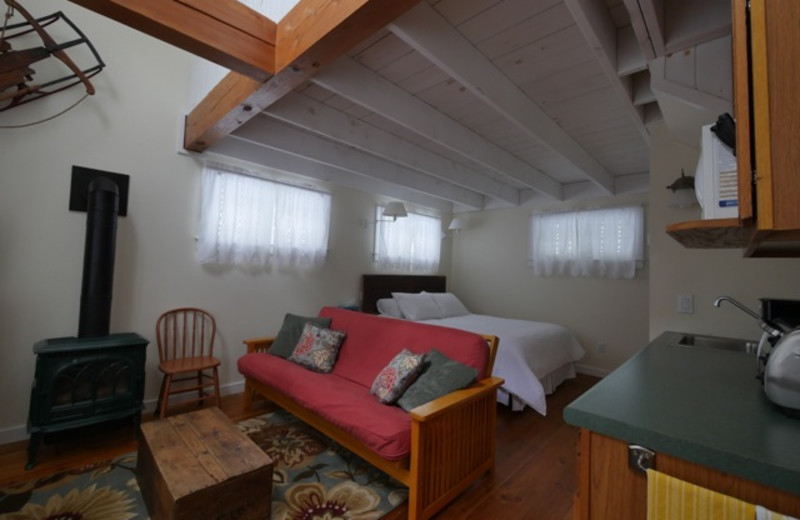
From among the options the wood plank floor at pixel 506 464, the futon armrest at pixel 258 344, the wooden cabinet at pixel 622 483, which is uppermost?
the wooden cabinet at pixel 622 483

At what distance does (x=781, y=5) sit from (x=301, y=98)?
2.49 metres

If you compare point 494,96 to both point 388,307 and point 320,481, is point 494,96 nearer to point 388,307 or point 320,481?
point 320,481

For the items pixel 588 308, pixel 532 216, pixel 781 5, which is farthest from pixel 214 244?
pixel 588 308

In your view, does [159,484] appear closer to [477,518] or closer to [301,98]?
[477,518]

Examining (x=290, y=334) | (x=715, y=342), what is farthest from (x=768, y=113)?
(x=290, y=334)


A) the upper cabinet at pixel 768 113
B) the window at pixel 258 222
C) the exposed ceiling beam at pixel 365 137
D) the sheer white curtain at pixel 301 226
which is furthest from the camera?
the sheer white curtain at pixel 301 226

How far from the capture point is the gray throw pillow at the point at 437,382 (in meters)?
1.91

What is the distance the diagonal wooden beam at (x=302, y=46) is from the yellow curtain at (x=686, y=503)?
1.60m

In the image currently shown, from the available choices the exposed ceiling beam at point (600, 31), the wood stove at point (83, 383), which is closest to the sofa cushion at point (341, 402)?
the wood stove at point (83, 383)

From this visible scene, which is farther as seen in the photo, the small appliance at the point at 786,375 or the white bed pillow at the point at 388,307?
the white bed pillow at the point at 388,307

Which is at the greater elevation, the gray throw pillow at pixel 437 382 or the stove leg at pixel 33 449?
the gray throw pillow at pixel 437 382

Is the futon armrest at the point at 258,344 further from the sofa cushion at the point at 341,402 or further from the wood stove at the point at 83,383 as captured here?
the wood stove at the point at 83,383

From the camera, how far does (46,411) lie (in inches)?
78.6

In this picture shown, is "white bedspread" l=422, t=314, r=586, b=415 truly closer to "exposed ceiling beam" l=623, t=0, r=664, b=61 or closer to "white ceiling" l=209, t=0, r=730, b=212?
"white ceiling" l=209, t=0, r=730, b=212
